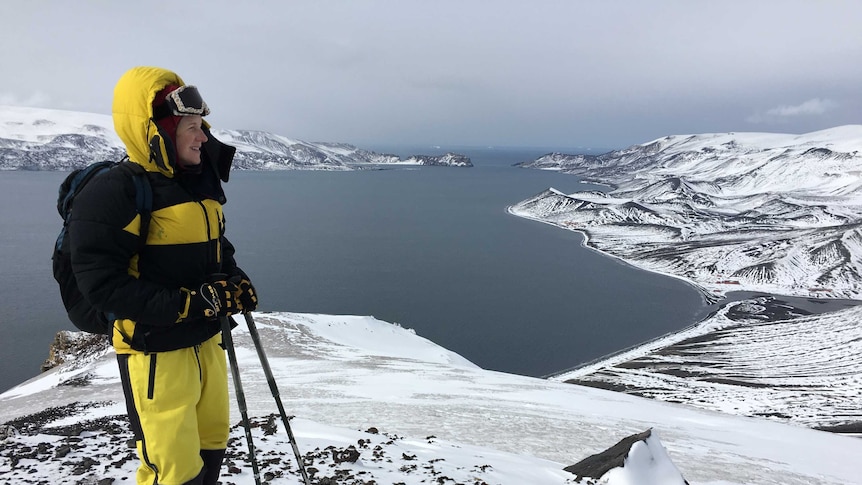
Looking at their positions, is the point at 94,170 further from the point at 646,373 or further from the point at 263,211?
the point at 263,211

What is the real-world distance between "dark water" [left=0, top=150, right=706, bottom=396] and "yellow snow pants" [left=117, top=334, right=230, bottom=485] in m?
39.3

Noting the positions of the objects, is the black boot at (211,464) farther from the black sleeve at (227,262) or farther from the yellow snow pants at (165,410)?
the black sleeve at (227,262)

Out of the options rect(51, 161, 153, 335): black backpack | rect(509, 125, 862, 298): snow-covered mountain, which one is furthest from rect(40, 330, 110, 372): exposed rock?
rect(509, 125, 862, 298): snow-covered mountain

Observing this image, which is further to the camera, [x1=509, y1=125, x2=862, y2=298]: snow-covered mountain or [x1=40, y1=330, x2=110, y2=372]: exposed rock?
[x1=509, y1=125, x2=862, y2=298]: snow-covered mountain

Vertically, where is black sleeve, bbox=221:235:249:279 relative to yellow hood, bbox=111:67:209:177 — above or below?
below

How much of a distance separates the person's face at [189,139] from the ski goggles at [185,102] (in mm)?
56

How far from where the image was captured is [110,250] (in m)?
2.52

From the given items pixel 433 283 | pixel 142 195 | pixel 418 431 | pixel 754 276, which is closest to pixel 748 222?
pixel 754 276

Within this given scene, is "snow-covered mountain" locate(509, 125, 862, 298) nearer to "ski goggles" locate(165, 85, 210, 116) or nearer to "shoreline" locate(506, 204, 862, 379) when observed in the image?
"shoreline" locate(506, 204, 862, 379)

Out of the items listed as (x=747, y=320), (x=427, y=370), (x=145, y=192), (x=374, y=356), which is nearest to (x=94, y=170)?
(x=145, y=192)

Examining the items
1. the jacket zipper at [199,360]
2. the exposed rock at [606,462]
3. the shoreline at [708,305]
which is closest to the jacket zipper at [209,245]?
the jacket zipper at [199,360]

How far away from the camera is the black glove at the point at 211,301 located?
9.20ft

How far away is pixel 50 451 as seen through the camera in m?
5.56

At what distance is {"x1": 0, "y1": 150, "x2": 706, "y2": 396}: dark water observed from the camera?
4450cm
